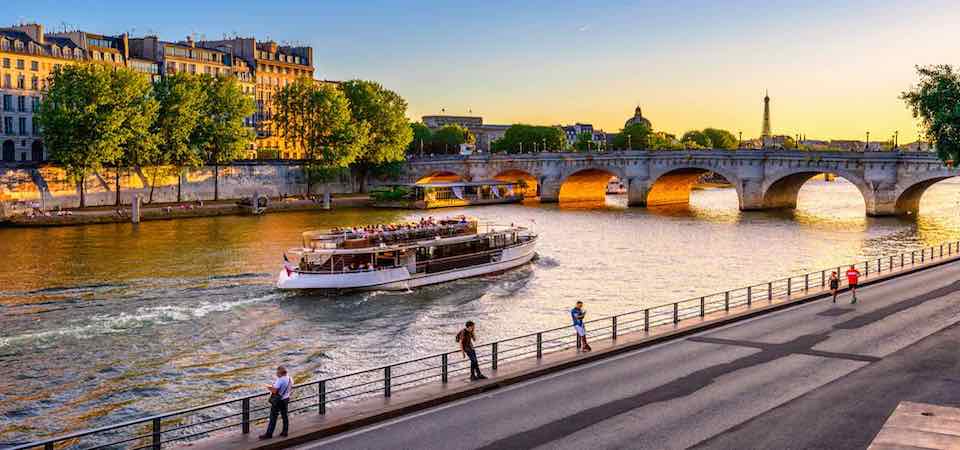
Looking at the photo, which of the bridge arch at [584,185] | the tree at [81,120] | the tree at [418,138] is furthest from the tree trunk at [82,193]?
→ the tree at [418,138]

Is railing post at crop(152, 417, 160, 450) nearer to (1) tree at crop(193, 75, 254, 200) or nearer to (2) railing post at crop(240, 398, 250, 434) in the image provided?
(2) railing post at crop(240, 398, 250, 434)

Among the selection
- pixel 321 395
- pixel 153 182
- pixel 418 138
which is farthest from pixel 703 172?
pixel 321 395

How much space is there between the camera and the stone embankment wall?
86.6m

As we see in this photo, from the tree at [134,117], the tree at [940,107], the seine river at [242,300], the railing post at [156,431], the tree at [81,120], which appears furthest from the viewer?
the tree at [134,117]

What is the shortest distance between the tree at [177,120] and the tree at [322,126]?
21273mm

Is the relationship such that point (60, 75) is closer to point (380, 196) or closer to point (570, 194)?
point (380, 196)

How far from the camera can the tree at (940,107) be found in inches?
1722

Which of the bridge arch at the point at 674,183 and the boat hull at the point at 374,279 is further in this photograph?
the bridge arch at the point at 674,183

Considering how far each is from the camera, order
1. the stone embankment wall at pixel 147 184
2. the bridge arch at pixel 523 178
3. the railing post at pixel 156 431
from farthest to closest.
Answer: the bridge arch at pixel 523 178
the stone embankment wall at pixel 147 184
the railing post at pixel 156 431

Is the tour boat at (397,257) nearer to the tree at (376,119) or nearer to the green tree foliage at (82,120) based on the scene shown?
the green tree foliage at (82,120)

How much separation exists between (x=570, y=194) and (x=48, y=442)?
127 m

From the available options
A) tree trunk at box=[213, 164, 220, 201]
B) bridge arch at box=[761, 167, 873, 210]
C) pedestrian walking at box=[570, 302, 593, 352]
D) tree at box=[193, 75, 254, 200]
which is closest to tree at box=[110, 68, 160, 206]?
tree at box=[193, 75, 254, 200]

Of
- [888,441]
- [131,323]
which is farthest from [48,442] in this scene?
[131,323]

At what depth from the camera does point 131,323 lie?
3694 cm
